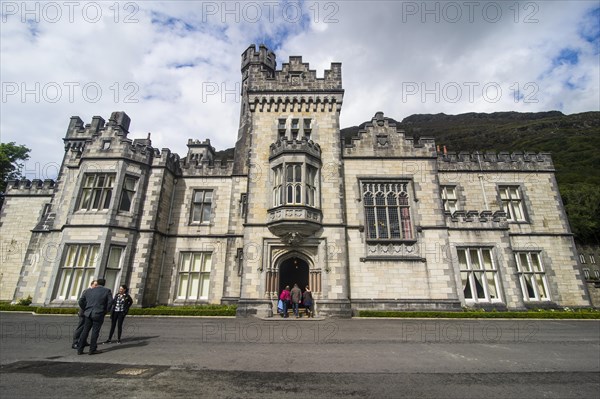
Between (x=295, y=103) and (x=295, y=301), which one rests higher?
(x=295, y=103)

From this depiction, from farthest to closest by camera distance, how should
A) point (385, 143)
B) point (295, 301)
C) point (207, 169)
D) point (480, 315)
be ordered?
1. point (207, 169)
2. point (385, 143)
3. point (295, 301)
4. point (480, 315)

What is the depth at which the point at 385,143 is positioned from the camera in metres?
19.3

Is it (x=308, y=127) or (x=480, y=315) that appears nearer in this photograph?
(x=480, y=315)

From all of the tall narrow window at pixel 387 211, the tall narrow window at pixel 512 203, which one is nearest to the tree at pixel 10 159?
the tall narrow window at pixel 387 211

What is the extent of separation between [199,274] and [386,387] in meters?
16.9

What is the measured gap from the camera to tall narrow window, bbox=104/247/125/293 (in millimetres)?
16531

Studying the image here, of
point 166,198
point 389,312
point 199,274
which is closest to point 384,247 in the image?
point 389,312

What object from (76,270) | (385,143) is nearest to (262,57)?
(385,143)

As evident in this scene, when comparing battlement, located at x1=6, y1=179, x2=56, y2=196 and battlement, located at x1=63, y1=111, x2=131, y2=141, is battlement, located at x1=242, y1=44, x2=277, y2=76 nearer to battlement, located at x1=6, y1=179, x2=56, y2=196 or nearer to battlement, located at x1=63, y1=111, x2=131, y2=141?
battlement, located at x1=63, y1=111, x2=131, y2=141

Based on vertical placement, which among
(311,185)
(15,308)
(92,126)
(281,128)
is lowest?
(15,308)

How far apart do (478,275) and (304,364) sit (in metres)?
15.6

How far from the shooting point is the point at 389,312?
14930mm

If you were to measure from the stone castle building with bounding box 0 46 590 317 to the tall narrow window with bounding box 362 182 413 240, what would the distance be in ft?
0.28

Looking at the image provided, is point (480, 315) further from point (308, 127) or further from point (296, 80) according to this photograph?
point (296, 80)
